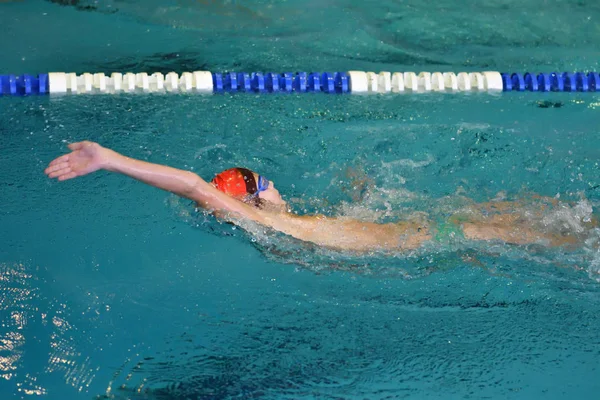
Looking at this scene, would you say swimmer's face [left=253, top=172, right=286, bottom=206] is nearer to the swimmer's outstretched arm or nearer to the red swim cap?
the red swim cap

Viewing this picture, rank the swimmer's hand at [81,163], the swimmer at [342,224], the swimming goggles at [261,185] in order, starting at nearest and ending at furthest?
the swimmer's hand at [81,163] → the swimmer at [342,224] → the swimming goggles at [261,185]

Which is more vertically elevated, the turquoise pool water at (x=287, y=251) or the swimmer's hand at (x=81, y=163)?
the swimmer's hand at (x=81, y=163)

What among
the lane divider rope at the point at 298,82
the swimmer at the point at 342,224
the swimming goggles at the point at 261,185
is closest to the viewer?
the swimmer at the point at 342,224

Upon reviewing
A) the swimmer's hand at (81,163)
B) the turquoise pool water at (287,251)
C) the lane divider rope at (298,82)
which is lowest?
the turquoise pool water at (287,251)

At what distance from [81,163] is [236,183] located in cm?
70

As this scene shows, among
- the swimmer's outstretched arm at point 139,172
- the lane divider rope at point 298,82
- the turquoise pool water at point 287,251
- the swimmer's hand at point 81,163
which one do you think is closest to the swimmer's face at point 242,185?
the swimmer's outstretched arm at point 139,172

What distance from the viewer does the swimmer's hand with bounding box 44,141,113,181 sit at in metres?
3.04

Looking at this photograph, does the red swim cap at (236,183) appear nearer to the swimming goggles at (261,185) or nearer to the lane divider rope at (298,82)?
the swimming goggles at (261,185)

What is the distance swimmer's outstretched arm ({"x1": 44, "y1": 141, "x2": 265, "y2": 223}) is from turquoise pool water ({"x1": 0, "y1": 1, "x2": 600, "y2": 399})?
1.44ft

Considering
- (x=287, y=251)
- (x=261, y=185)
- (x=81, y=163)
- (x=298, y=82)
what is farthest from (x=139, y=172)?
(x=298, y=82)

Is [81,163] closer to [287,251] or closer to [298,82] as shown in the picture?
[287,251]

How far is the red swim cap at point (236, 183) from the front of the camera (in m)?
3.47

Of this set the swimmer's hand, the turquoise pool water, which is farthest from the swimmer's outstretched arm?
the turquoise pool water

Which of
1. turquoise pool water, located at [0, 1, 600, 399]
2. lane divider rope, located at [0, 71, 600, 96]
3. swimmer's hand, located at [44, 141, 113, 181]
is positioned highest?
lane divider rope, located at [0, 71, 600, 96]
